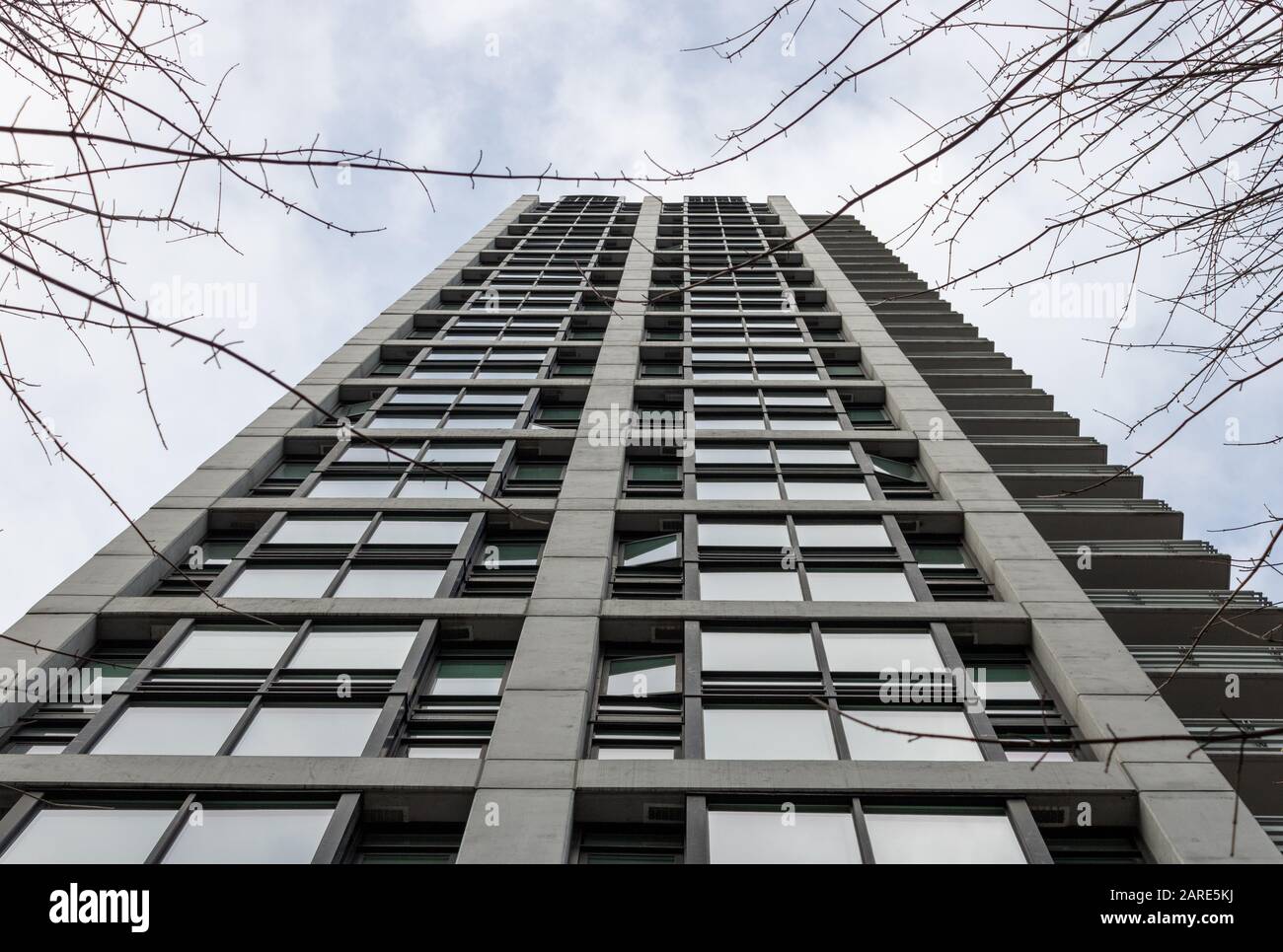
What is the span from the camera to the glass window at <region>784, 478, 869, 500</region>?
18.0 m

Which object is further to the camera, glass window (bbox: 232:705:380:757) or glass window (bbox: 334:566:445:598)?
glass window (bbox: 334:566:445:598)

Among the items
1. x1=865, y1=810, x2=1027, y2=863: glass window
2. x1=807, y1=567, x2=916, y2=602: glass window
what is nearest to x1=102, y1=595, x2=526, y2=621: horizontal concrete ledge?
x1=807, y1=567, x2=916, y2=602: glass window

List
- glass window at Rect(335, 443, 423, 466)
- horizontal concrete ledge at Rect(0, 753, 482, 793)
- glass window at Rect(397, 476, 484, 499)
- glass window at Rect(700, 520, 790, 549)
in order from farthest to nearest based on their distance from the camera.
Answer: glass window at Rect(335, 443, 423, 466), glass window at Rect(397, 476, 484, 499), glass window at Rect(700, 520, 790, 549), horizontal concrete ledge at Rect(0, 753, 482, 793)

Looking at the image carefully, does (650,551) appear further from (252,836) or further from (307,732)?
(252,836)

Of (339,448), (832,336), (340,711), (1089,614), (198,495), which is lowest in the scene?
(340,711)

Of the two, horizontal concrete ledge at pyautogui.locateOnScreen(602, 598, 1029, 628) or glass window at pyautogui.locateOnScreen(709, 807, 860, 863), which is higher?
horizontal concrete ledge at pyautogui.locateOnScreen(602, 598, 1029, 628)

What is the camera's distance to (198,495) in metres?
17.5

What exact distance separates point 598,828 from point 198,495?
10.2 metres

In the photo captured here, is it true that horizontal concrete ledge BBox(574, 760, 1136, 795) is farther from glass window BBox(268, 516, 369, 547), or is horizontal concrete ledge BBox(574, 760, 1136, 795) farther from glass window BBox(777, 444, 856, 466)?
glass window BBox(777, 444, 856, 466)

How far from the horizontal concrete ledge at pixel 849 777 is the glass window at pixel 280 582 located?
6.12 meters

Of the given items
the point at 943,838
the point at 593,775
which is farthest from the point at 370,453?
the point at 943,838

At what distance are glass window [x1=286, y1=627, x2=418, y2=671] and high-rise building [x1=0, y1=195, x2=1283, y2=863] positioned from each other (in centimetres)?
5
